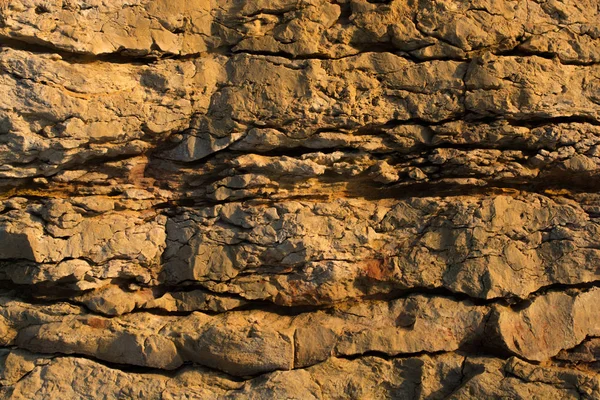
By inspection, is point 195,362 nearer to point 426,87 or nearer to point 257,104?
point 257,104

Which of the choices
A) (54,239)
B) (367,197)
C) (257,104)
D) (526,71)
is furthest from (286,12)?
(54,239)

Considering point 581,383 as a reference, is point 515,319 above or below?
above

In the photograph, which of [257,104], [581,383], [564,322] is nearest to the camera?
[581,383]

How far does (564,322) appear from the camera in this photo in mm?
4191

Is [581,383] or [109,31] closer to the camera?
[581,383]

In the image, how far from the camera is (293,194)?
180 inches

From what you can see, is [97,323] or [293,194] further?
[293,194]

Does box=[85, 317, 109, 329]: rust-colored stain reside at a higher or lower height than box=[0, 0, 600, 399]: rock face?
lower

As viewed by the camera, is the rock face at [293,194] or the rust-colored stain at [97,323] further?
the rust-colored stain at [97,323]

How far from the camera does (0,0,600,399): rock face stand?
14.0ft

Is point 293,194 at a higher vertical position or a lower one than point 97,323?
higher

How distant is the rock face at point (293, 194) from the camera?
4.26m

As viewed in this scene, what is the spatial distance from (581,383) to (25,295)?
4.10 m

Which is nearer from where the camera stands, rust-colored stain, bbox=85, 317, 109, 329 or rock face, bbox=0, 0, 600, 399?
rock face, bbox=0, 0, 600, 399
